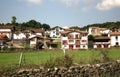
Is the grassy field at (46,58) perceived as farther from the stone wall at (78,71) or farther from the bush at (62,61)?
the stone wall at (78,71)

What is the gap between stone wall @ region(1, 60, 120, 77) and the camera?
13.0m

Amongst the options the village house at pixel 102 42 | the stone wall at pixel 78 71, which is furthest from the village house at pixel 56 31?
the stone wall at pixel 78 71

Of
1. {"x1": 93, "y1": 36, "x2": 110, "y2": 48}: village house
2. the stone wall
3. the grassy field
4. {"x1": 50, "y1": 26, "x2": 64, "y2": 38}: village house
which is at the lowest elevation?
the stone wall

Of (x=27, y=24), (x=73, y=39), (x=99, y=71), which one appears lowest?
(x=99, y=71)

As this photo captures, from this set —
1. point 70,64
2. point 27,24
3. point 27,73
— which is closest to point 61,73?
point 70,64

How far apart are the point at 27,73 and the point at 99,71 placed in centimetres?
521

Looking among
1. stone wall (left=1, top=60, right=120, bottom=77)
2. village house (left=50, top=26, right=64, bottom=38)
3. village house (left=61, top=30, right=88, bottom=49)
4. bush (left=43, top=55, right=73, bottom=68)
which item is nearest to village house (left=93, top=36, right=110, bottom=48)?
village house (left=61, top=30, right=88, bottom=49)

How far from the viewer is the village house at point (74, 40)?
79500mm

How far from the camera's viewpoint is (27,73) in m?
13.0

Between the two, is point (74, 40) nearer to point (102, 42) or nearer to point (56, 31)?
point (102, 42)

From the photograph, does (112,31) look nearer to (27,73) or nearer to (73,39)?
(73,39)

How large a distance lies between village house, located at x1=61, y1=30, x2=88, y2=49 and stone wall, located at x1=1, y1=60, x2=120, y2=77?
62.3m

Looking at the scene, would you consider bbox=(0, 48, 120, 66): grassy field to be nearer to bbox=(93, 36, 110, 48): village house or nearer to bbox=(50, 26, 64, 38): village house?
bbox=(93, 36, 110, 48): village house

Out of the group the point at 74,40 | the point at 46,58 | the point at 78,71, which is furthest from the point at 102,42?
the point at 78,71
